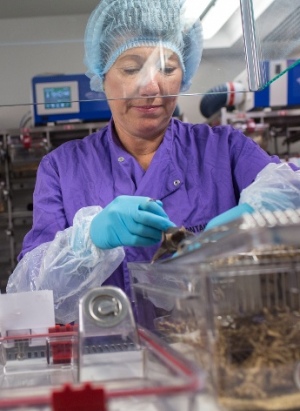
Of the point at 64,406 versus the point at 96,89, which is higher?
the point at 96,89

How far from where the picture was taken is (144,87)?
121 centimetres

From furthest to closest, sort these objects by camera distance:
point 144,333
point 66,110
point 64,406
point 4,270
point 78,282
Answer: point 4,270, point 66,110, point 78,282, point 144,333, point 64,406

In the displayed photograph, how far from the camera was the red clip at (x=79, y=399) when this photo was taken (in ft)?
1.41

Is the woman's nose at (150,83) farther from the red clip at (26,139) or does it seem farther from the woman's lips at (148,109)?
the red clip at (26,139)

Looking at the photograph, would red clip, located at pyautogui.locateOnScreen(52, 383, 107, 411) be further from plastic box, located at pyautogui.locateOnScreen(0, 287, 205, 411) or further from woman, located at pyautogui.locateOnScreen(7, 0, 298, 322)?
woman, located at pyautogui.locateOnScreen(7, 0, 298, 322)

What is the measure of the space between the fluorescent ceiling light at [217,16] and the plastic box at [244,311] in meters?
0.67

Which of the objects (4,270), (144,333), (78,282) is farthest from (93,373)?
(4,270)

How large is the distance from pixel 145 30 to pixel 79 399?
1011 mm

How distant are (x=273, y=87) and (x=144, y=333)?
11.4 ft

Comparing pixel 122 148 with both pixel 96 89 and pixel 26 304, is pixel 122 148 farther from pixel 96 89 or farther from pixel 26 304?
pixel 26 304

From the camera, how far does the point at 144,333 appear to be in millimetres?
780

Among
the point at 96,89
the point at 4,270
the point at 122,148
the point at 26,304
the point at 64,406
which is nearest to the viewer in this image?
the point at 64,406

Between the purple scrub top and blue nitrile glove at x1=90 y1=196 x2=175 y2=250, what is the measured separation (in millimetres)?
265

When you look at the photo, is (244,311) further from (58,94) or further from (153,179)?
(58,94)
